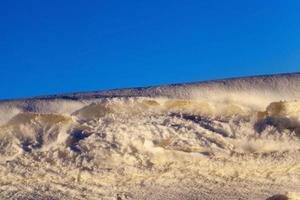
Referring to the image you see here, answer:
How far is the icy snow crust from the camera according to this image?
2.39 meters

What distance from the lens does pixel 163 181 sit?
2.42 m

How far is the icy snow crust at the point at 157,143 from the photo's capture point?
94.3 inches

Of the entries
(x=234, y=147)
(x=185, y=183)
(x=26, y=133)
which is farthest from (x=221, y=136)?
(x=26, y=133)

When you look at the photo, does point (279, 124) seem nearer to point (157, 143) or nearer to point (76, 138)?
point (157, 143)

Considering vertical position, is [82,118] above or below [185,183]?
above

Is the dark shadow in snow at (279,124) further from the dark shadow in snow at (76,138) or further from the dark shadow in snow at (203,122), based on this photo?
the dark shadow in snow at (76,138)

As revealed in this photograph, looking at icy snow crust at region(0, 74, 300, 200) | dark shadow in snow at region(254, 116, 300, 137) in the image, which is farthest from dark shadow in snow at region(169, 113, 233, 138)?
dark shadow in snow at region(254, 116, 300, 137)

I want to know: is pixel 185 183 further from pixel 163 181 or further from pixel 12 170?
pixel 12 170

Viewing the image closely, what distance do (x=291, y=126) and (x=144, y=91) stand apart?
26.4 inches

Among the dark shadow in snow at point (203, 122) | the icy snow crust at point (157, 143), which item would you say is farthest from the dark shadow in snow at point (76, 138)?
the dark shadow in snow at point (203, 122)

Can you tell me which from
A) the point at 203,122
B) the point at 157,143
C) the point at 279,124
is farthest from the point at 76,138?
the point at 279,124

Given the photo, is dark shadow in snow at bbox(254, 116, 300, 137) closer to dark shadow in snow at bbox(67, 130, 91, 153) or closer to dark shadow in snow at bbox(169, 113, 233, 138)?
dark shadow in snow at bbox(169, 113, 233, 138)

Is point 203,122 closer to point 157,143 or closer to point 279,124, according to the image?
point 157,143

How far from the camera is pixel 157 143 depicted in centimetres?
244
